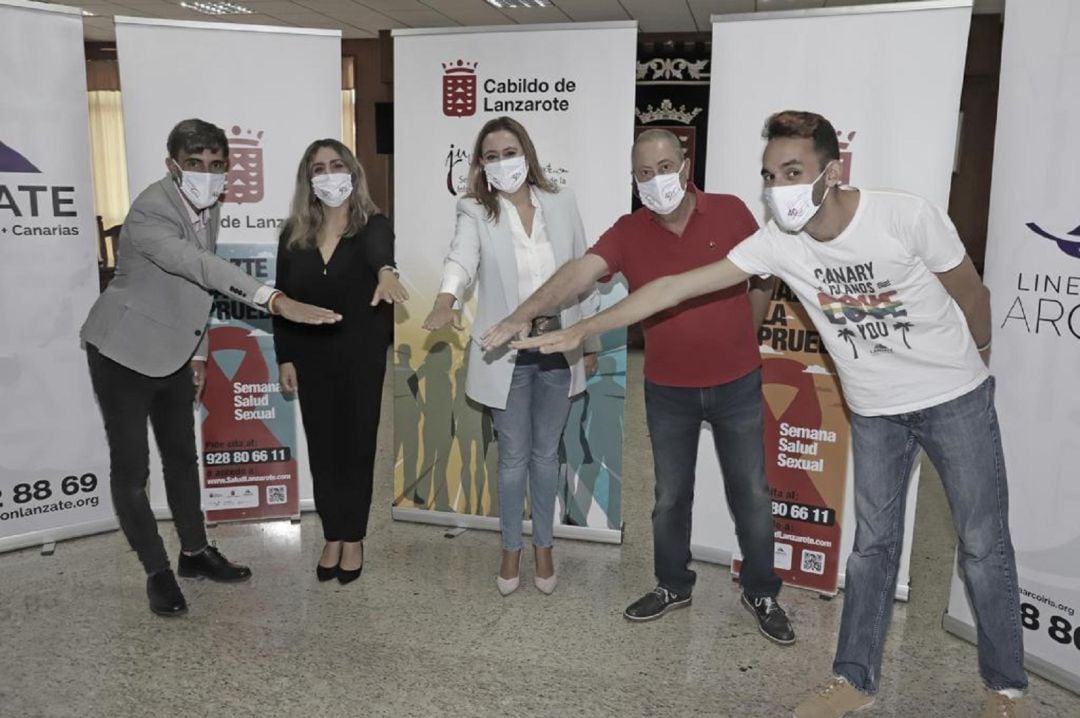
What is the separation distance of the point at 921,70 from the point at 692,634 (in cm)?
187

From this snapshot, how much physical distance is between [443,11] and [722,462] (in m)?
7.01

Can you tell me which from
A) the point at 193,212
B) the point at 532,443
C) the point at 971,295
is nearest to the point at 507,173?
the point at 532,443

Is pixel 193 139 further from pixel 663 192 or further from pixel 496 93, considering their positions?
pixel 663 192

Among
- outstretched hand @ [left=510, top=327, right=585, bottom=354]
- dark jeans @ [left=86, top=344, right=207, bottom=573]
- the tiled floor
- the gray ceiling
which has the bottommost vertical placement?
the tiled floor

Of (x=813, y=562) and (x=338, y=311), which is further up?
(x=338, y=311)

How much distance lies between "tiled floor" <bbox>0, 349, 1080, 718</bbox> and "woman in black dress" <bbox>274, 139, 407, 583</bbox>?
0.46m

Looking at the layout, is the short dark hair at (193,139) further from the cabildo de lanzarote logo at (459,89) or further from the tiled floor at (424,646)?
the tiled floor at (424,646)

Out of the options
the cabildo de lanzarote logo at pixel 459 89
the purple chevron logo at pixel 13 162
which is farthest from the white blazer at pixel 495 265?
the purple chevron logo at pixel 13 162

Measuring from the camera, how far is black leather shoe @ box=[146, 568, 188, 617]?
2773 millimetres

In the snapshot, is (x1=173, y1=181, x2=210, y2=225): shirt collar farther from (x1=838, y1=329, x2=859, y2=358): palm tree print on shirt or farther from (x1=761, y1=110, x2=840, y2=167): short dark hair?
(x1=838, y1=329, x2=859, y2=358): palm tree print on shirt

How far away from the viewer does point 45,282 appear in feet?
10.6

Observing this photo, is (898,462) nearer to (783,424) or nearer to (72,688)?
(783,424)

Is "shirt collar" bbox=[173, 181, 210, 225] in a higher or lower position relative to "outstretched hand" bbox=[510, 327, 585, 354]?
higher

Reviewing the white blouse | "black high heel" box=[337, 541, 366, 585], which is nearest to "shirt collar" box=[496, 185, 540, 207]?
the white blouse
